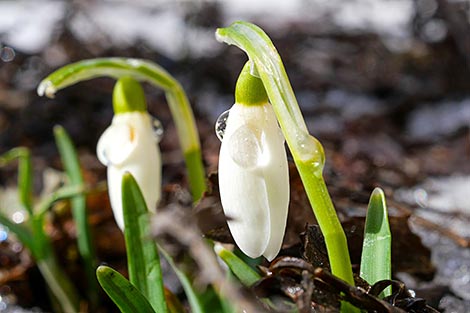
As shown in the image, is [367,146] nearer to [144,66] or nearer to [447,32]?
[447,32]

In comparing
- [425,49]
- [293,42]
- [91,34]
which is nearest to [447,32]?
[425,49]

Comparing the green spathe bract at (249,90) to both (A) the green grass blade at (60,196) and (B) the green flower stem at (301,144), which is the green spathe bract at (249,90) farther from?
(A) the green grass blade at (60,196)

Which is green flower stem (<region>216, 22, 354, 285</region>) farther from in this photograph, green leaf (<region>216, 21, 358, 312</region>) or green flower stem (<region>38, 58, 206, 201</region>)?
green flower stem (<region>38, 58, 206, 201</region>)

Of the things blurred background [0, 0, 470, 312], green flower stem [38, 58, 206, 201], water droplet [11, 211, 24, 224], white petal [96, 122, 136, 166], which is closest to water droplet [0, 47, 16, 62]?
blurred background [0, 0, 470, 312]

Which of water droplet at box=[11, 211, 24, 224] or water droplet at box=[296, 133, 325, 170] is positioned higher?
water droplet at box=[296, 133, 325, 170]

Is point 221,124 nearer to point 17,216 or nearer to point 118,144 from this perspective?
point 118,144

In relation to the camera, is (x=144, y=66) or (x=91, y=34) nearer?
(x=144, y=66)

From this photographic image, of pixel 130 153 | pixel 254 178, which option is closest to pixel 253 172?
pixel 254 178

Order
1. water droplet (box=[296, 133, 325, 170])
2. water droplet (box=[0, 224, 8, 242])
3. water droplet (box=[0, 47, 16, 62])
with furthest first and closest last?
1. water droplet (box=[0, 47, 16, 62])
2. water droplet (box=[0, 224, 8, 242])
3. water droplet (box=[296, 133, 325, 170])
